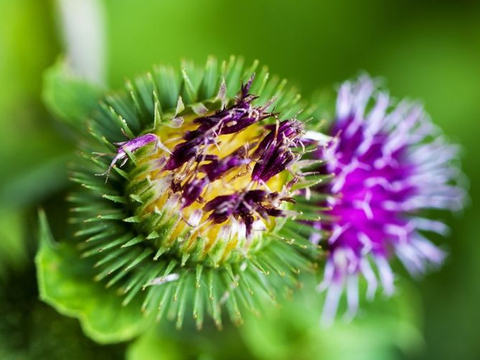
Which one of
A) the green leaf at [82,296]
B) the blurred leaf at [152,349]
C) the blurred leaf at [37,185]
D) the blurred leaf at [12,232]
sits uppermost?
the green leaf at [82,296]

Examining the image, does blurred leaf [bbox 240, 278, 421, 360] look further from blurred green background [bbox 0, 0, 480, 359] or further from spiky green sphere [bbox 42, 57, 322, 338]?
spiky green sphere [bbox 42, 57, 322, 338]

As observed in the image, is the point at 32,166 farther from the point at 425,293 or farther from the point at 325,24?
the point at 425,293

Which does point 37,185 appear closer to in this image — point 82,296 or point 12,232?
point 12,232

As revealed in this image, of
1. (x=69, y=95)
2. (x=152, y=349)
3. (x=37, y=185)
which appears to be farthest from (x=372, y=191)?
(x=37, y=185)

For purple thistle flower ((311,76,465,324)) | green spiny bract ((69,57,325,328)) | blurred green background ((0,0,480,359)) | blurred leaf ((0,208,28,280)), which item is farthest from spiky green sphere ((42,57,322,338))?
blurred green background ((0,0,480,359))

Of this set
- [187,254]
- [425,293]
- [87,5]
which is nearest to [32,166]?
[87,5]

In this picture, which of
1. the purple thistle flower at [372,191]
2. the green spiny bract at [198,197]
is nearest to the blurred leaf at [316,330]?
the purple thistle flower at [372,191]

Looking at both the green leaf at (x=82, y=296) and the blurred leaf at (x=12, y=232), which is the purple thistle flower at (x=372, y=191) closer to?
the green leaf at (x=82, y=296)
